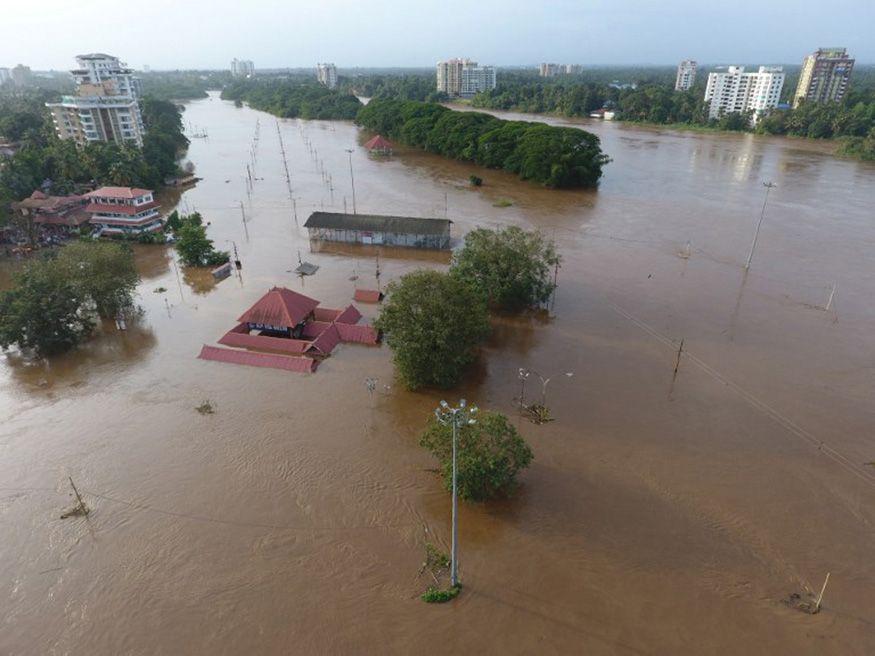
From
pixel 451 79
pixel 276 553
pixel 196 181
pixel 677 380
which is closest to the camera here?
pixel 276 553

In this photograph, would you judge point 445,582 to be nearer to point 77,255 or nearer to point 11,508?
point 11,508

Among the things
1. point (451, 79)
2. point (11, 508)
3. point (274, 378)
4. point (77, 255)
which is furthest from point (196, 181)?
point (451, 79)

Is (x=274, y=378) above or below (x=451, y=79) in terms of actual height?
below

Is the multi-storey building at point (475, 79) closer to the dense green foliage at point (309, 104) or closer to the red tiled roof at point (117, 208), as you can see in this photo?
the dense green foliage at point (309, 104)

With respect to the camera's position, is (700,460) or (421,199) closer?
(700,460)

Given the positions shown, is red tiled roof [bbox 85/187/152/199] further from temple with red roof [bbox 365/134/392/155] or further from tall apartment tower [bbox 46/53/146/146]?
temple with red roof [bbox 365/134/392/155]

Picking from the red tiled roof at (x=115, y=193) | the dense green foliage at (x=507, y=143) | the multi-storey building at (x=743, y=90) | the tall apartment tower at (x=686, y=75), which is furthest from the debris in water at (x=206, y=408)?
the tall apartment tower at (x=686, y=75)
